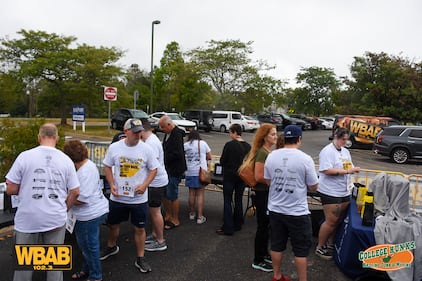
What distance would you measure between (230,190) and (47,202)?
8.72 feet

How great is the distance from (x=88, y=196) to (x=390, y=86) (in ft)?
88.8

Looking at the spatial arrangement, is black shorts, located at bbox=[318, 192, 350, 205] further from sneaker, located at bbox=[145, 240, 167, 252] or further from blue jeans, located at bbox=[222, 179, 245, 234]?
sneaker, located at bbox=[145, 240, 167, 252]

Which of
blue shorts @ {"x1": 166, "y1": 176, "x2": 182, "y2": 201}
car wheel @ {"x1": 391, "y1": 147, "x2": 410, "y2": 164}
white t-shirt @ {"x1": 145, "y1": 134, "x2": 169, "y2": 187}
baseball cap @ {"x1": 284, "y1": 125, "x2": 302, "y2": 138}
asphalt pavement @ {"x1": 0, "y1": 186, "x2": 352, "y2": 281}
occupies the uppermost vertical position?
baseball cap @ {"x1": 284, "y1": 125, "x2": 302, "y2": 138}

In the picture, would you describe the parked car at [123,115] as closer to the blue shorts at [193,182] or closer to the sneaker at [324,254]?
the blue shorts at [193,182]

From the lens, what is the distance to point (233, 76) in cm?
3641

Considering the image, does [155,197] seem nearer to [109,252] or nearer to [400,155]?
[109,252]

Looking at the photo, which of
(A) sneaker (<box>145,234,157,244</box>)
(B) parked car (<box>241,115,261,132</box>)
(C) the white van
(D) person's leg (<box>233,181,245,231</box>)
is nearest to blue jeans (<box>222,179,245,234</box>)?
(D) person's leg (<box>233,181,245,231</box>)

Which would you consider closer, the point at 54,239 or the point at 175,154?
the point at 54,239

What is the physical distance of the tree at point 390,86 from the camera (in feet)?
80.3

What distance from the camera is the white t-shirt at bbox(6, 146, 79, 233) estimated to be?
2.76 m

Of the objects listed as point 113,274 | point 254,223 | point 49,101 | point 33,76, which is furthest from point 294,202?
point 49,101

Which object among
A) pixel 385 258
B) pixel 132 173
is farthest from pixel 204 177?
pixel 385 258

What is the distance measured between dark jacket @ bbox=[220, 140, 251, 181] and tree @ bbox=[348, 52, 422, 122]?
2358 cm

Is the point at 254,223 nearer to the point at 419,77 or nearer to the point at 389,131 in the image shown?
the point at 389,131
